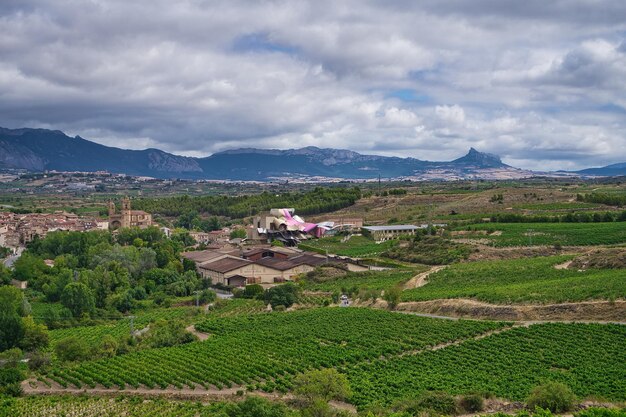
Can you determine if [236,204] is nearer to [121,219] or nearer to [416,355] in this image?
[121,219]

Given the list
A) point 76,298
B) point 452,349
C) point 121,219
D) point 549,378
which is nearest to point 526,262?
point 452,349

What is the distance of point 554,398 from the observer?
90.1ft

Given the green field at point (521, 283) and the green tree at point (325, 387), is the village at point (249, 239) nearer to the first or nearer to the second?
the green field at point (521, 283)

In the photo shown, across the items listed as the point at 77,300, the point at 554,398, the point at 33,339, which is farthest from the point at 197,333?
the point at 554,398

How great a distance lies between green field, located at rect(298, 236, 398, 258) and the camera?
83688 mm

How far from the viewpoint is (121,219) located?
367 ft

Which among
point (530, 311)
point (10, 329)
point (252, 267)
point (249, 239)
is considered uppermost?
point (530, 311)

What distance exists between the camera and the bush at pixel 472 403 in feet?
94.3

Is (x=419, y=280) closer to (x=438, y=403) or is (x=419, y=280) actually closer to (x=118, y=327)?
(x=118, y=327)

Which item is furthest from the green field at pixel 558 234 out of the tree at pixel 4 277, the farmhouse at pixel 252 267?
the tree at pixel 4 277

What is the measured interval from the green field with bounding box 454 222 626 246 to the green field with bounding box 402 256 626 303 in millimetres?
8524

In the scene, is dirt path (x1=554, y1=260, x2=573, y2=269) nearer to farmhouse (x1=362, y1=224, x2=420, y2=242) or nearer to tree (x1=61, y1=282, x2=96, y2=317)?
farmhouse (x1=362, y1=224, x2=420, y2=242)

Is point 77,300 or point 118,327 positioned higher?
point 77,300

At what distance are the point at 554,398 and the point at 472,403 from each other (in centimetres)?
302
